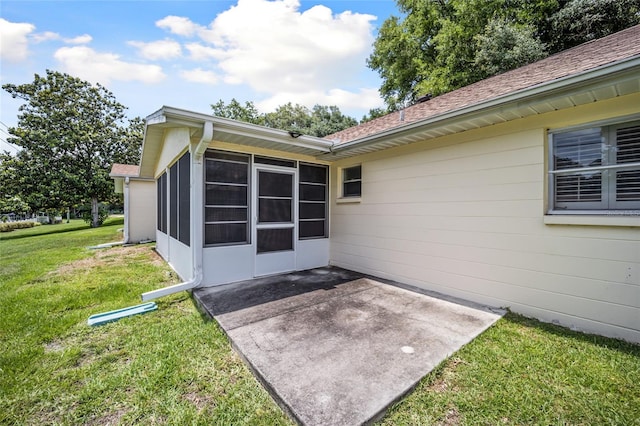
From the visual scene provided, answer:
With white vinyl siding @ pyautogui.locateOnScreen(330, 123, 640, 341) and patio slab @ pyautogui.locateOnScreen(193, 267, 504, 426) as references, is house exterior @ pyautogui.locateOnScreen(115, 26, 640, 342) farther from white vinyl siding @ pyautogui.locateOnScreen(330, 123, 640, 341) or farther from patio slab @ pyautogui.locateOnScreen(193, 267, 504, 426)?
patio slab @ pyautogui.locateOnScreen(193, 267, 504, 426)

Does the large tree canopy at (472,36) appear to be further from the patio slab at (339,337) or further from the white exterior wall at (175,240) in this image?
the white exterior wall at (175,240)

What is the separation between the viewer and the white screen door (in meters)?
5.34

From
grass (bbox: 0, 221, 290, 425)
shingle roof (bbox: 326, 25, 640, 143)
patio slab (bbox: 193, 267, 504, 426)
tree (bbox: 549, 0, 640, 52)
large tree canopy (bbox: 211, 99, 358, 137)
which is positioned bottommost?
grass (bbox: 0, 221, 290, 425)

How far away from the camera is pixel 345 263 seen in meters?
6.17

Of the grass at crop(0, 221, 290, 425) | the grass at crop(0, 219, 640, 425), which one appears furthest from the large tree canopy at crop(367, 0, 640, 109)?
the grass at crop(0, 221, 290, 425)

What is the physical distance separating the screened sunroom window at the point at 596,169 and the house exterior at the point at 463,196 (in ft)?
0.04

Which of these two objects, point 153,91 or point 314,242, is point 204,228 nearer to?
point 314,242

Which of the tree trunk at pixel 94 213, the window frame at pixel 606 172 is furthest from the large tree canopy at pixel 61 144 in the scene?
the window frame at pixel 606 172

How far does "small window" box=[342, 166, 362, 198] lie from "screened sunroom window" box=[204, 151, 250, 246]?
2322 millimetres

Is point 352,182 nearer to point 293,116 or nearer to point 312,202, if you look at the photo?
point 312,202

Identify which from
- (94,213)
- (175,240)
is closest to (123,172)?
(175,240)

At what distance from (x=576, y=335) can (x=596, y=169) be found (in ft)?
6.29

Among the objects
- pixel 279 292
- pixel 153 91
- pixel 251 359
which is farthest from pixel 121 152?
pixel 251 359

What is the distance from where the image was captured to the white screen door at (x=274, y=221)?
534 centimetres
